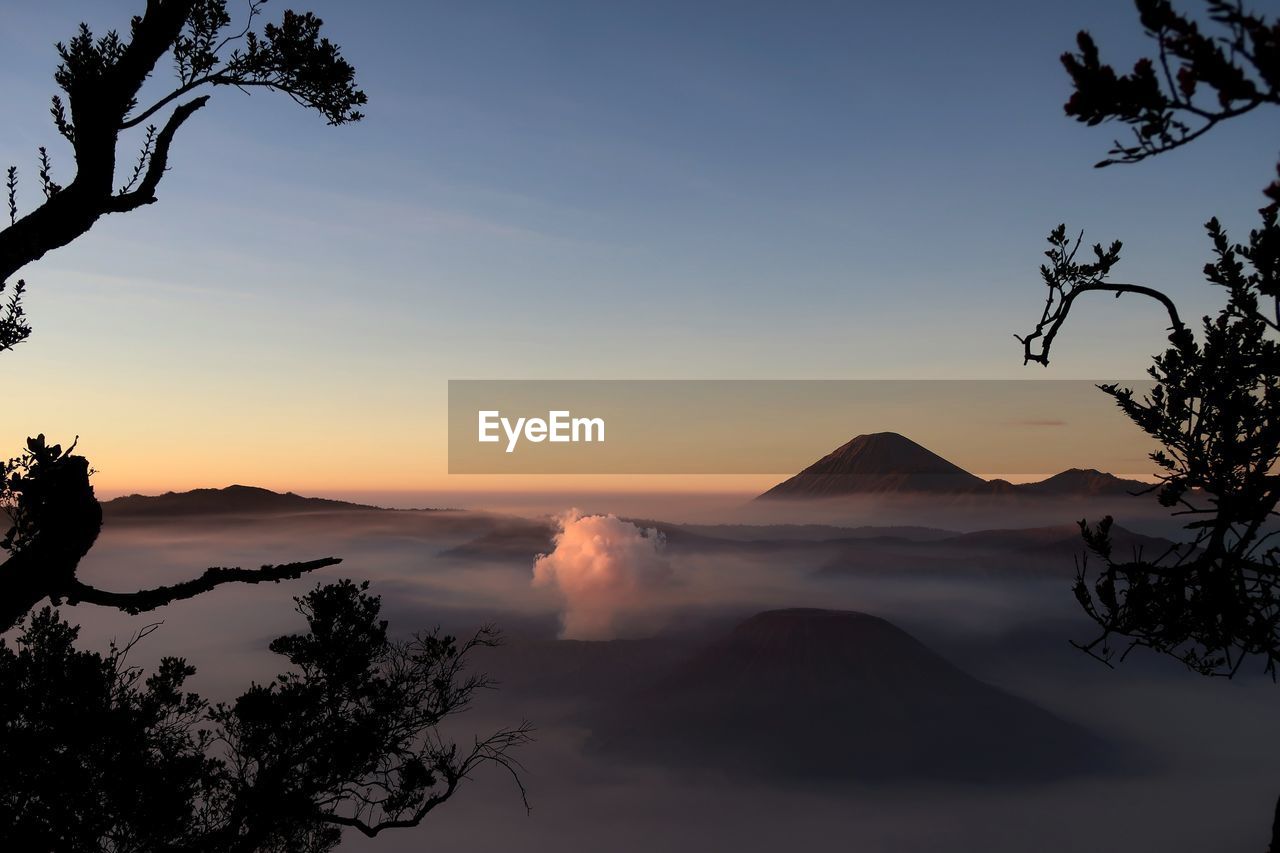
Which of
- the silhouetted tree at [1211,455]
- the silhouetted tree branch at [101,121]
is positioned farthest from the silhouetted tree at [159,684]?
the silhouetted tree at [1211,455]

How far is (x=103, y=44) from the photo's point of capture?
805 cm

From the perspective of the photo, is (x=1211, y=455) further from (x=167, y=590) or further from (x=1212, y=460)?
(x=167, y=590)

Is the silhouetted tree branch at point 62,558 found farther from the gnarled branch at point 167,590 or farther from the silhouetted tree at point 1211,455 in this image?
the silhouetted tree at point 1211,455

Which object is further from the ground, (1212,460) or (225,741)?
(1212,460)

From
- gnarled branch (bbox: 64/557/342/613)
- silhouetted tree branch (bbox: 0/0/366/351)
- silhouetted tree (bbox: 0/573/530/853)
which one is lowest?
silhouetted tree (bbox: 0/573/530/853)

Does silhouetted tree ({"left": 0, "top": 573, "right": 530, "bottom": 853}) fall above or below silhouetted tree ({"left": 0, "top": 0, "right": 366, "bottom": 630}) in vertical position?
below

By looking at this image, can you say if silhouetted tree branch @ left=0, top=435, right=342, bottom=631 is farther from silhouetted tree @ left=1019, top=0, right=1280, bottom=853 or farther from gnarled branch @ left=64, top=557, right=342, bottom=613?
silhouetted tree @ left=1019, top=0, right=1280, bottom=853

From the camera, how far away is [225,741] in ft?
43.0

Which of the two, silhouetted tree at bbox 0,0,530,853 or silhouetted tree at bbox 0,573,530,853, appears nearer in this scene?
silhouetted tree at bbox 0,0,530,853

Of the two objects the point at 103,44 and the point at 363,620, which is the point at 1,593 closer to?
the point at 103,44

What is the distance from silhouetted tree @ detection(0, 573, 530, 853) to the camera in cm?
1038

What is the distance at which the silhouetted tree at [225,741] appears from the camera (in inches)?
408

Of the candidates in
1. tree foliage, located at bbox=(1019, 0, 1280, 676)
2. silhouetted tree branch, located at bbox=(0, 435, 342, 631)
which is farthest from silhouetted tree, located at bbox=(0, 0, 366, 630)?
tree foliage, located at bbox=(1019, 0, 1280, 676)

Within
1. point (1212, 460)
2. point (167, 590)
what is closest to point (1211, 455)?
point (1212, 460)
